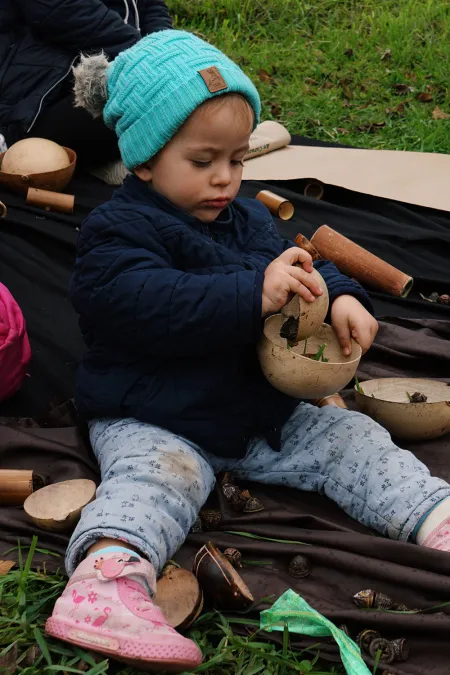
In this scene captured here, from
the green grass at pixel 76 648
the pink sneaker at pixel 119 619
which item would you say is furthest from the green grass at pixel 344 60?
the pink sneaker at pixel 119 619

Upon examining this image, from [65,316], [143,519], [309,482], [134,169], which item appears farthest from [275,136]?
[143,519]

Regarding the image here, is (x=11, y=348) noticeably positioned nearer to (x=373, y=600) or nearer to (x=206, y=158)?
(x=206, y=158)

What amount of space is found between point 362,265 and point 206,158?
5.39ft

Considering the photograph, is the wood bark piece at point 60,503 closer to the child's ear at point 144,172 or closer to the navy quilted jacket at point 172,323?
the navy quilted jacket at point 172,323

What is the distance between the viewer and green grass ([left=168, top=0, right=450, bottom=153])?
6.34 meters

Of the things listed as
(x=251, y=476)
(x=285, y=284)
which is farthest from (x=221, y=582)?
(x=285, y=284)

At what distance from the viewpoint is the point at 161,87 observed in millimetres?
2400

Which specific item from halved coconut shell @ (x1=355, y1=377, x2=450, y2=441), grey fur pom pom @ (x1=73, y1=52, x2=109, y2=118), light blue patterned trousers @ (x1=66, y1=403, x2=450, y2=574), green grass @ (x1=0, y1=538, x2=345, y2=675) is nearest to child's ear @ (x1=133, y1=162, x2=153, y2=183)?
grey fur pom pom @ (x1=73, y1=52, x2=109, y2=118)

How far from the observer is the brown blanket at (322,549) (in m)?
2.00

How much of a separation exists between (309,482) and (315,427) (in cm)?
17

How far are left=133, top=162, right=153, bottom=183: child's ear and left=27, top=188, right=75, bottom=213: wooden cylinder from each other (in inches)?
74.9

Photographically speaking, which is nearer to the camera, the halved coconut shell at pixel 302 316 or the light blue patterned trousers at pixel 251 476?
the light blue patterned trousers at pixel 251 476

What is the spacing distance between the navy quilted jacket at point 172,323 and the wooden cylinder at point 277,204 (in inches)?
74.3

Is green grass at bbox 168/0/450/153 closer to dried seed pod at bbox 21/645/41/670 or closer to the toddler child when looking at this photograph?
the toddler child
